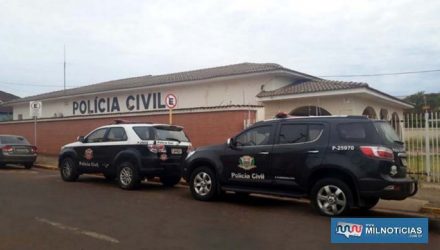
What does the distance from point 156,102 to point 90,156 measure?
43.3 ft

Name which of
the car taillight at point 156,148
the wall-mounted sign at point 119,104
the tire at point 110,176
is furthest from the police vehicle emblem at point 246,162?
the wall-mounted sign at point 119,104

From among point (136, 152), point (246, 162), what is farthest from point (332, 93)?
point (246, 162)

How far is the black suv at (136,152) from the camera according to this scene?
11727 mm

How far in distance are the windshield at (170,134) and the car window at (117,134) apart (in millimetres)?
939

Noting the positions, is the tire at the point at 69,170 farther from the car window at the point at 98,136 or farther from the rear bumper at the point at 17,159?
the rear bumper at the point at 17,159

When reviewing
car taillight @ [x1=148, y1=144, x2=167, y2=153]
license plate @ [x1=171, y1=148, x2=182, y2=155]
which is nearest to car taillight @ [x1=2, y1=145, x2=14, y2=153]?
car taillight @ [x1=148, y1=144, x2=167, y2=153]

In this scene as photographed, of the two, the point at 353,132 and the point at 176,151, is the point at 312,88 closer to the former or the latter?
the point at 176,151

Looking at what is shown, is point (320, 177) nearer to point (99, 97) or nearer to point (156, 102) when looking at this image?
point (156, 102)

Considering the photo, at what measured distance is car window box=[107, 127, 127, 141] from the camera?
12.4m

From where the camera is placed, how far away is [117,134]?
12.6 metres

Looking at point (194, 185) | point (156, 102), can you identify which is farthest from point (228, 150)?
point (156, 102)

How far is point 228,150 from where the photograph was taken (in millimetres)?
9859

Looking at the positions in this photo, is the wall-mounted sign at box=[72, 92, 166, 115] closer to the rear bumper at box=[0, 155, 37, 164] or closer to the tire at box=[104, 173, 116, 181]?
the rear bumper at box=[0, 155, 37, 164]

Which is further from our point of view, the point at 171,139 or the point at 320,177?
the point at 171,139
